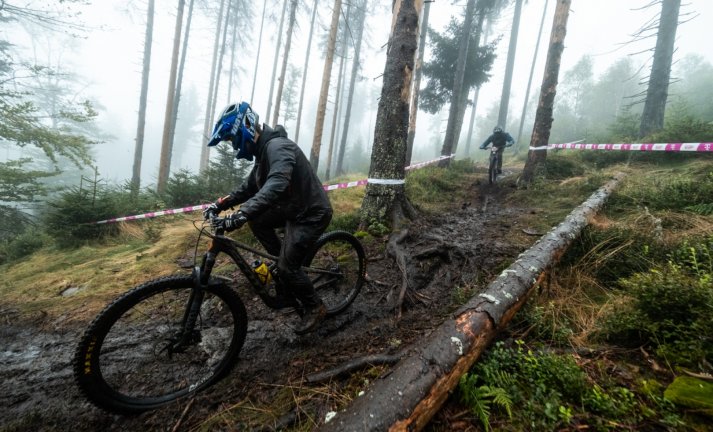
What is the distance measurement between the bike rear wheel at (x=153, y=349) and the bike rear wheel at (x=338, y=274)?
1.16 metres

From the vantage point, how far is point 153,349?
2.63 meters

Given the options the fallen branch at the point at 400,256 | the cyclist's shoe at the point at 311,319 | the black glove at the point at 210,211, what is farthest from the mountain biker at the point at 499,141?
the black glove at the point at 210,211

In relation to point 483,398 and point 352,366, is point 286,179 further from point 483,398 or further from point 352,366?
point 483,398

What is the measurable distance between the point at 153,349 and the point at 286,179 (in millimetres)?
2034

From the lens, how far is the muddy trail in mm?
1997

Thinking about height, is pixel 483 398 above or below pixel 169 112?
below

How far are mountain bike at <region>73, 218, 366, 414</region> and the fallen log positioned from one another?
1531mm

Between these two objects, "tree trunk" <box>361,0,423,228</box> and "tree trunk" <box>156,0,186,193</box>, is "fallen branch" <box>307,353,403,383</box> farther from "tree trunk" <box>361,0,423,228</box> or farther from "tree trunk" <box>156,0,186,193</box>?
"tree trunk" <box>156,0,186,193</box>

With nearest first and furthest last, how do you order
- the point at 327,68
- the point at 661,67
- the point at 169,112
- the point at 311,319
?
1. the point at 311,319
2. the point at 661,67
3. the point at 327,68
4. the point at 169,112

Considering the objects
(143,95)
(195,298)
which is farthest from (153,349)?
(143,95)

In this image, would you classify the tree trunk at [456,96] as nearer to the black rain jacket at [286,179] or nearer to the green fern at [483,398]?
the black rain jacket at [286,179]

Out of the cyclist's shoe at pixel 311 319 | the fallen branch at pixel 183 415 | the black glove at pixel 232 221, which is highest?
the black glove at pixel 232 221

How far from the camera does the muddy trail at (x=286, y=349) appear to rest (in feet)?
6.55

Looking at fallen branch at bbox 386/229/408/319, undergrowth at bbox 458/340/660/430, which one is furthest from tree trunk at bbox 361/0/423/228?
undergrowth at bbox 458/340/660/430
